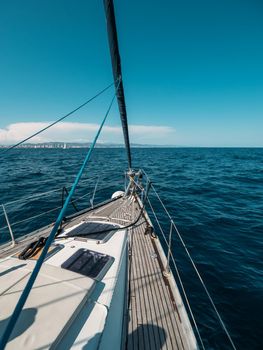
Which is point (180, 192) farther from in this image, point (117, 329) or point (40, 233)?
point (117, 329)

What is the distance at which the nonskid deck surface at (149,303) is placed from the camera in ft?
7.41

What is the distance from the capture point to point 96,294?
215 centimetres

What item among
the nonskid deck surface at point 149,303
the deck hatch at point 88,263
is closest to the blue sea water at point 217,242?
the nonskid deck surface at point 149,303

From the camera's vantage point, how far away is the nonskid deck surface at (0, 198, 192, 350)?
2258 millimetres

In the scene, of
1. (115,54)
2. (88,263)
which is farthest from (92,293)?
(115,54)

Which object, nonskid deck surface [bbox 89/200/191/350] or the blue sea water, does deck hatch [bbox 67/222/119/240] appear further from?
the blue sea water

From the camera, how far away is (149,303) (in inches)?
108

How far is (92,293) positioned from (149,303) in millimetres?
1232

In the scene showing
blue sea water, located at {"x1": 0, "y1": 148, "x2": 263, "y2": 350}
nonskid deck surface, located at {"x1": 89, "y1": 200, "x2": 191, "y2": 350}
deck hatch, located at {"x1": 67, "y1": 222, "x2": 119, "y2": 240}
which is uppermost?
deck hatch, located at {"x1": 67, "y1": 222, "x2": 119, "y2": 240}

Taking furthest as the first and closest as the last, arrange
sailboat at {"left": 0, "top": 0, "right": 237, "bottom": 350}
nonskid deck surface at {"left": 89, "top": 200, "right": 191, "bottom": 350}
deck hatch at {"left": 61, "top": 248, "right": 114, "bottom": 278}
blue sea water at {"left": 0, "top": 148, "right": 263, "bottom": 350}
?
1. blue sea water at {"left": 0, "top": 148, "right": 263, "bottom": 350}
2. deck hatch at {"left": 61, "top": 248, "right": 114, "bottom": 278}
3. nonskid deck surface at {"left": 89, "top": 200, "right": 191, "bottom": 350}
4. sailboat at {"left": 0, "top": 0, "right": 237, "bottom": 350}

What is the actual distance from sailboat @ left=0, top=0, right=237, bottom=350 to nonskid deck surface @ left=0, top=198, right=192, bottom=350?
0.01 meters

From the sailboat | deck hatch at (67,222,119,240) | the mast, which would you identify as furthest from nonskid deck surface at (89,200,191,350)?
the mast

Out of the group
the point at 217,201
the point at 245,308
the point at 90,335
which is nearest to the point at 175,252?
the point at 245,308

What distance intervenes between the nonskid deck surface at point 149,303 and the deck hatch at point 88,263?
79cm
